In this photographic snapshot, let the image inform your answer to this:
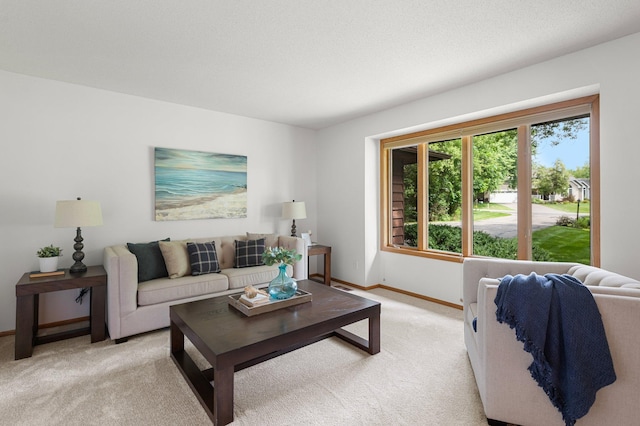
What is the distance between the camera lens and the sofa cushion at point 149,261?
324 cm

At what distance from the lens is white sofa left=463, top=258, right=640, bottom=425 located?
4.87ft

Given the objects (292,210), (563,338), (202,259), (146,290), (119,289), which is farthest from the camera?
(292,210)

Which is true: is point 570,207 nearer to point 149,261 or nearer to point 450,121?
point 450,121

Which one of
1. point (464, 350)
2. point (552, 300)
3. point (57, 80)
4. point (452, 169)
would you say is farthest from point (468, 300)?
point (57, 80)

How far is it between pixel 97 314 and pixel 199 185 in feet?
6.19

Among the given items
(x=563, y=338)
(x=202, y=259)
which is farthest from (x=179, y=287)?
(x=563, y=338)

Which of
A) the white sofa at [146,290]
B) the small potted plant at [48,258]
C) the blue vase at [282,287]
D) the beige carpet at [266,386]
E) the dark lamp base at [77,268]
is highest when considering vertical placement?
the small potted plant at [48,258]

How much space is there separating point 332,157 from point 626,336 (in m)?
4.20

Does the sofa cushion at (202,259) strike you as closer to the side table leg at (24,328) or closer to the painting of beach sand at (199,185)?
the painting of beach sand at (199,185)

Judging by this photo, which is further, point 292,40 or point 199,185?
point 199,185

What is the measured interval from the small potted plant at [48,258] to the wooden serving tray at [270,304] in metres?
1.80

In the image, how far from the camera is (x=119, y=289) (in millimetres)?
2826

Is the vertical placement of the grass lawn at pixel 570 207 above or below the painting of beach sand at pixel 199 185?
below

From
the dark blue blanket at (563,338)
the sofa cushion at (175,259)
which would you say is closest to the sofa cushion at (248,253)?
the sofa cushion at (175,259)
